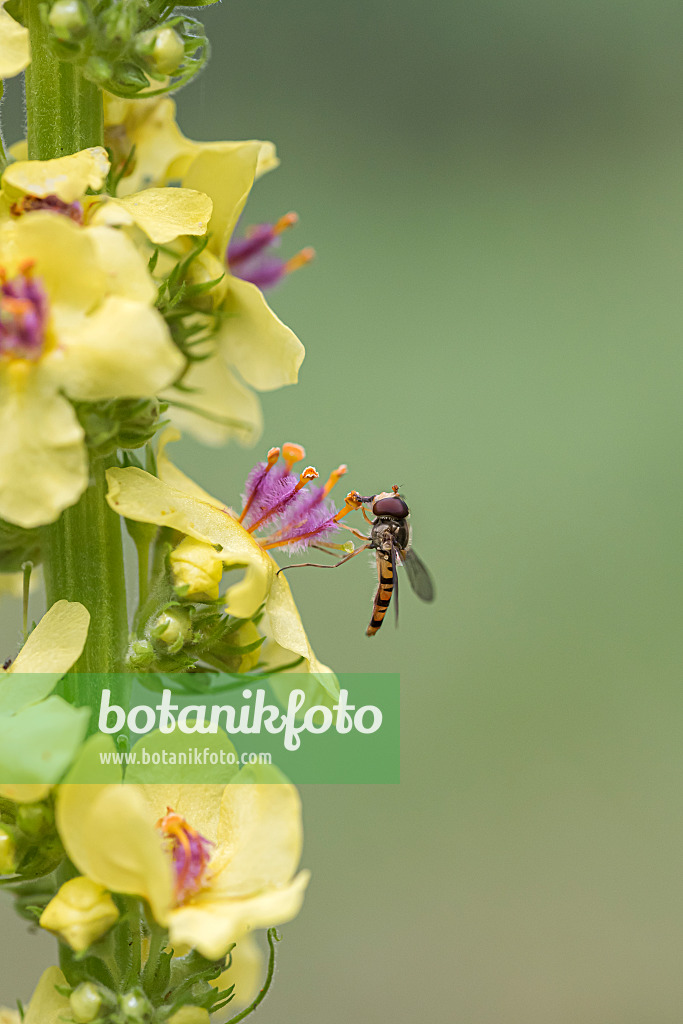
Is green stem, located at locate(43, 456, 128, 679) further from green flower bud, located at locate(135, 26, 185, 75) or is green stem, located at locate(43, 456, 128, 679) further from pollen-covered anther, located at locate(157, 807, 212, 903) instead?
green flower bud, located at locate(135, 26, 185, 75)

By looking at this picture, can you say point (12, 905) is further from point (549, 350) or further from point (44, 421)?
point (549, 350)

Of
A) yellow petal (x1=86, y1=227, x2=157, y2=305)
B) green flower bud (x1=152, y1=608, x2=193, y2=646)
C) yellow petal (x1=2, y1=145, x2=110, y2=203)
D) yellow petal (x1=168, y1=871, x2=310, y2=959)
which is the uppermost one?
yellow petal (x1=2, y1=145, x2=110, y2=203)

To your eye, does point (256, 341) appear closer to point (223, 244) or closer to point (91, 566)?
point (223, 244)

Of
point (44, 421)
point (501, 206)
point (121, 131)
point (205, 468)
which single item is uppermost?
point (501, 206)

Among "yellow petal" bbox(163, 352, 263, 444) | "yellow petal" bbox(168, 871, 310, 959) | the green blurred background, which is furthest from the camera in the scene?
the green blurred background

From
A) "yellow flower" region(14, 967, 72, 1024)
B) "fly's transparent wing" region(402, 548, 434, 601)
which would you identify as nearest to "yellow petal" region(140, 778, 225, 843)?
"yellow flower" region(14, 967, 72, 1024)

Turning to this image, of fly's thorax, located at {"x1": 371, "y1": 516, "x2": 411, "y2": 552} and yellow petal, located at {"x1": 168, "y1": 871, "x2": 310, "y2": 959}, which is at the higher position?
fly's thorax, located at {"x1": 371, "y1": 516, "x2": 411, "y2": 552}

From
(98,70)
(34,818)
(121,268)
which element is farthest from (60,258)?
(34,818)

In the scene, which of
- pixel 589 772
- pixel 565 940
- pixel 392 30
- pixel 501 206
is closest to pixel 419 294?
pixel 501 206
